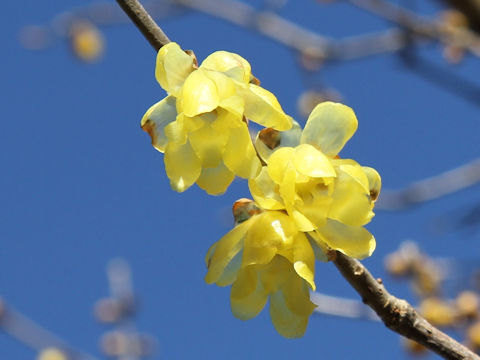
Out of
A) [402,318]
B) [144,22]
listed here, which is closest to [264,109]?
[144,22]

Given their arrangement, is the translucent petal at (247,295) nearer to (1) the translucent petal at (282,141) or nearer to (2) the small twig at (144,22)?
(1) the translucent petal at (282,141)

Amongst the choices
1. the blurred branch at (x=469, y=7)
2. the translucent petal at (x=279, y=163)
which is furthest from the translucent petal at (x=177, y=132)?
the blurred branch at (x=469, y=7)

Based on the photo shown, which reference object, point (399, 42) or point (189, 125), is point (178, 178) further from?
point (399, 42)

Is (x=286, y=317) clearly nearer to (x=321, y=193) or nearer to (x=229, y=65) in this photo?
(x=321, y=193)

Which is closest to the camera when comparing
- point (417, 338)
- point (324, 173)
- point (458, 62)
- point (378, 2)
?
point (324, 173)

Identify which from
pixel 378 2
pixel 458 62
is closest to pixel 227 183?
pixel 378 2

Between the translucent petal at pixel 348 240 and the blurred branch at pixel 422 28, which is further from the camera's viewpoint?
the blurred branch at pixel 422 28
